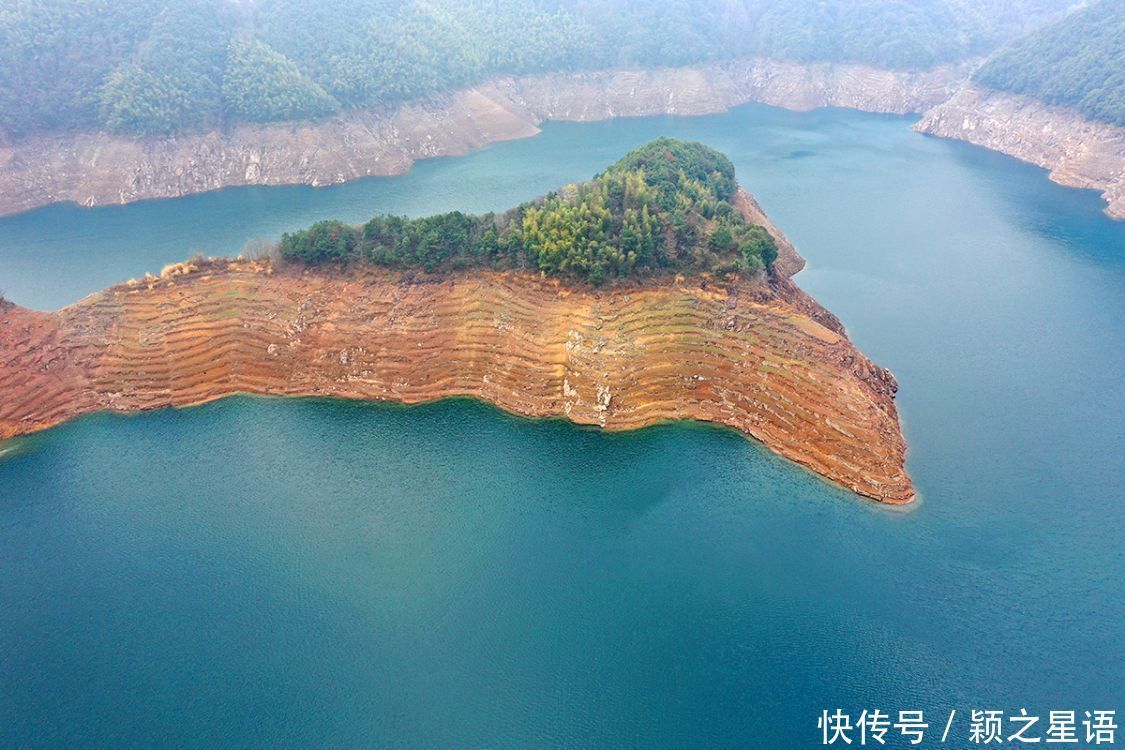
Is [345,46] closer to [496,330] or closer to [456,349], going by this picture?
[456,349]

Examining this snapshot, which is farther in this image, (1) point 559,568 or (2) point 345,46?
(2) point 345,46

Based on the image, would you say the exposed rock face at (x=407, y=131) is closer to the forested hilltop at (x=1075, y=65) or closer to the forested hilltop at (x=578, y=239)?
the forested hilltop at (x=1075, y=65)

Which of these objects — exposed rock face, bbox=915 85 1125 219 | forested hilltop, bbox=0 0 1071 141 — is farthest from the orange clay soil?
exposed rock face, bbox=915 85 1125 219

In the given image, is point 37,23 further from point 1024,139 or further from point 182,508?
point 1024,139

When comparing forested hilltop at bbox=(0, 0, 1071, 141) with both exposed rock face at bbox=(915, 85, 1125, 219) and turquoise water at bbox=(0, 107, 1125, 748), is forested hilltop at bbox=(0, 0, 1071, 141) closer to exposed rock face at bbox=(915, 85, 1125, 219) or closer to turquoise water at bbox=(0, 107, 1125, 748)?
exposed rock face at bbox=(915, 85, 1125, 219)

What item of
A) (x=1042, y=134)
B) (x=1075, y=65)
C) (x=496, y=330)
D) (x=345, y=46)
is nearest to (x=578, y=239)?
(x=496, y=330)

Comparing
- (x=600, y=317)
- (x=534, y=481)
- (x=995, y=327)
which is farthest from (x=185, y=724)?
(x=995, y=327)
